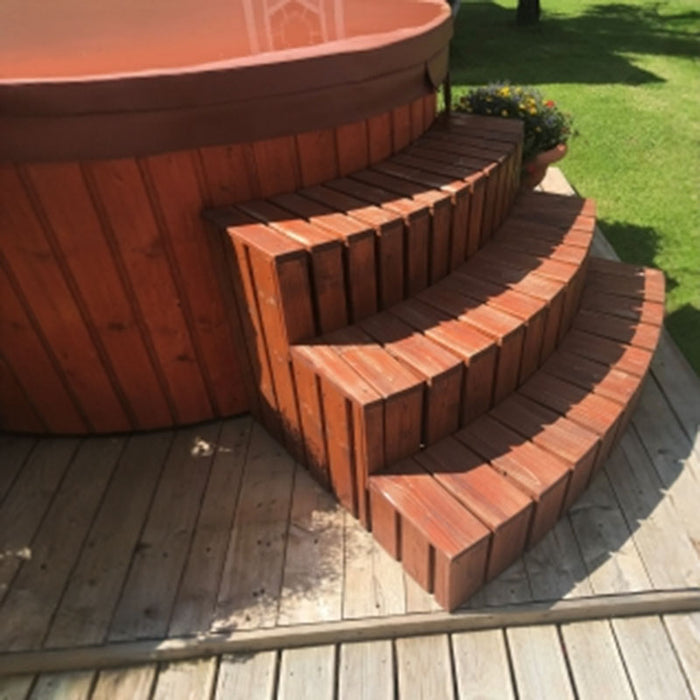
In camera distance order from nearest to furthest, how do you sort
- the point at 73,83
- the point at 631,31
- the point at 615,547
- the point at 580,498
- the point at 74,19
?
1. the point at 73,83
2. the point at 615,547
3. the point at 580,498
4. the point at 74,19
5. the point at 631,31

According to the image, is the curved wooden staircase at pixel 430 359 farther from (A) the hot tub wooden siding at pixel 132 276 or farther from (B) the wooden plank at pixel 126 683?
(B) the wooden plank at pixel 126 683

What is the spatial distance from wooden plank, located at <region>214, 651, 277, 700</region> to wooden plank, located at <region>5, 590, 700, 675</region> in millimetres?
37

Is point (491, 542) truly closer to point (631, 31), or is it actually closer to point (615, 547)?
point (615, 547)

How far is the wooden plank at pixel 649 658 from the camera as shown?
218 centimetres

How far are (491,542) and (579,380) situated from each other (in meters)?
1.07

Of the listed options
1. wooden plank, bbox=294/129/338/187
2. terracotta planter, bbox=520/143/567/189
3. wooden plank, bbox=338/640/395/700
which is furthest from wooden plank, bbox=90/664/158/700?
terracotta planter, bbox=520/143/567/189

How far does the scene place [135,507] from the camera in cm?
294

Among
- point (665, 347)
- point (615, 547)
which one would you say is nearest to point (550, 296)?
point (615, 547)

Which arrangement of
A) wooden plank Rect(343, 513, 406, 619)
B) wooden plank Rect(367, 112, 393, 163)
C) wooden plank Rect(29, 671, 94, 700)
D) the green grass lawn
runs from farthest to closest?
the green grass lawn, wooden plank Rect(367, 112, 393, 163), wooden plank Rect(343, 513, 406, 619), wooden plank Rect(29, 671, 94, 700)

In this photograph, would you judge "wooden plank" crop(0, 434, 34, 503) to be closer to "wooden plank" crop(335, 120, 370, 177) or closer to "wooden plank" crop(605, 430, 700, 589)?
"wooden plank" crop(335, 120, 370, 177)

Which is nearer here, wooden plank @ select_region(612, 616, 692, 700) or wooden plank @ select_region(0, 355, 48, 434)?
wooden plank @ select_region(612, 616, 692, 700)

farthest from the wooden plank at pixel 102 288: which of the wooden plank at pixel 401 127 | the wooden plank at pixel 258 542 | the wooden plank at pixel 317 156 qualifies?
the wooden plank at pixel 401 127

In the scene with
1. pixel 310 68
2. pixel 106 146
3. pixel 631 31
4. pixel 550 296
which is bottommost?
pixel 631 31

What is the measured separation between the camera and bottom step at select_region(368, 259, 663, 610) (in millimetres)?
2258
